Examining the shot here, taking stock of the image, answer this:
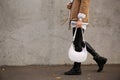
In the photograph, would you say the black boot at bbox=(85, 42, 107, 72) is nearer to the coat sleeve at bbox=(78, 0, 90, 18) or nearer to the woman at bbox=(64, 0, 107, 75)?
the woman at bbox=(64, 0, 107, 75)

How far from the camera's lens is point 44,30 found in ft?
29.3

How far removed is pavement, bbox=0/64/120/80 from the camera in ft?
25.8

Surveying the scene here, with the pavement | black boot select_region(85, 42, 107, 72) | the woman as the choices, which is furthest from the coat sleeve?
the pavement

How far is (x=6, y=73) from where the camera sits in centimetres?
821

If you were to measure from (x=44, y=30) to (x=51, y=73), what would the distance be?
1.06m

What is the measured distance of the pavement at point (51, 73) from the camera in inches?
310

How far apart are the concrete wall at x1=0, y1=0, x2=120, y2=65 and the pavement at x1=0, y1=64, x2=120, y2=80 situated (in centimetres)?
20

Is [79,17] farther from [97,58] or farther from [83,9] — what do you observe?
[97,58]

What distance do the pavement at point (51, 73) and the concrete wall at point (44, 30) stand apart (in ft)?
0.64

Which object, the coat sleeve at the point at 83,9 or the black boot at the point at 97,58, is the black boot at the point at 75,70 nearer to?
the black boot at the point at 97,58

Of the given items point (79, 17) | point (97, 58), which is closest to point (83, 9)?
point (79, 17)

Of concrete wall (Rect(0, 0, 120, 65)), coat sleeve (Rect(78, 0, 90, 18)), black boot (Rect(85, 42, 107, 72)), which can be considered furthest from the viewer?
concrete wall (Rect(0, 0, 120, 65))

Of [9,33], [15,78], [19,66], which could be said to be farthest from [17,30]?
[15,78]

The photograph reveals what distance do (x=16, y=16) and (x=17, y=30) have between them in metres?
0.28
